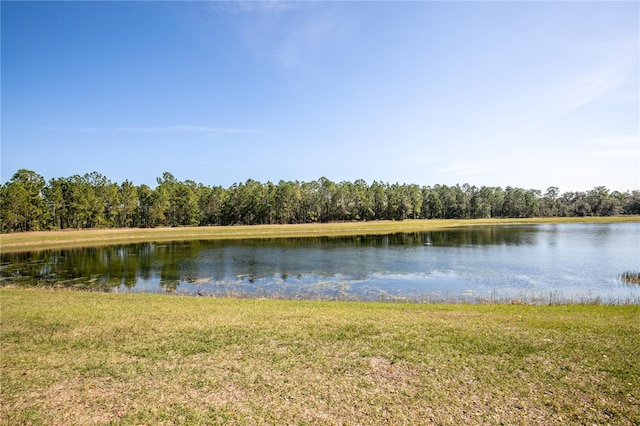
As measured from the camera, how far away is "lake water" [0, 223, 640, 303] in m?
21.0

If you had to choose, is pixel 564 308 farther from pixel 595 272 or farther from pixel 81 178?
pixel 81 178

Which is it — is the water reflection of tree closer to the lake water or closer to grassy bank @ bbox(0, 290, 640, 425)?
the lake water

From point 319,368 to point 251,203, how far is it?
4576 inches

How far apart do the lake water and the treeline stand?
199ft

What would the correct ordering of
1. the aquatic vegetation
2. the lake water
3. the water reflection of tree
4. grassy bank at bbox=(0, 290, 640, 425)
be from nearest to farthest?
grassy bank at bbox=(0, 290, 640, 425) → the lake water → the aquatic vegetation → the water reflection of tree

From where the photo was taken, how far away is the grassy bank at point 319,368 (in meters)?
6.29

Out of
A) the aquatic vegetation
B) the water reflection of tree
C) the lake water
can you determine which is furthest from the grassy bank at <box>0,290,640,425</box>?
the aquatic vegetation

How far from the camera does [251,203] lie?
121m

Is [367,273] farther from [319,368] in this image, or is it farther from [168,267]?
[319,368]

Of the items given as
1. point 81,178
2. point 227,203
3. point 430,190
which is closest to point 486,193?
point 430,190

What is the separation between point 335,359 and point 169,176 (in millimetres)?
135367

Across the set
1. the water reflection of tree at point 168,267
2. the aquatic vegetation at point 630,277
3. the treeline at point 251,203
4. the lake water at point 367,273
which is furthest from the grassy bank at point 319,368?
the treeline at point 251,203

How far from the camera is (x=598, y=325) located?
10898mm

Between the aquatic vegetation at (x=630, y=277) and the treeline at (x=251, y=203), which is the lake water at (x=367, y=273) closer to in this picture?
the aquatic vegetation at (x=630, y=277)
